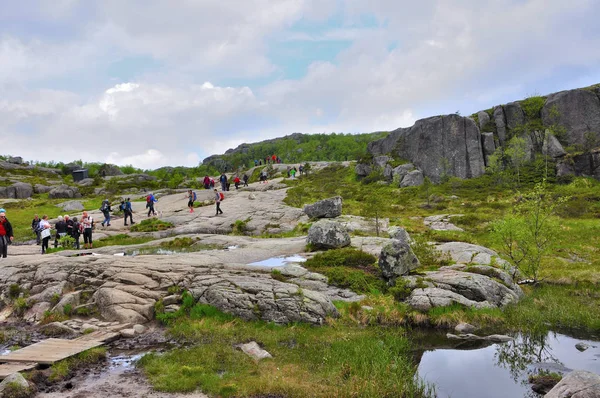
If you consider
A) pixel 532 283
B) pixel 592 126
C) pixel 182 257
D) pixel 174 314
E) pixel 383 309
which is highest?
pixel 592 126

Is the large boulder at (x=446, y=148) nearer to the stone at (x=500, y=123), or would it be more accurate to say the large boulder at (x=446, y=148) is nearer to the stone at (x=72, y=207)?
the stone at (x=500, y=123)

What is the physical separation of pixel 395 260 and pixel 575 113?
267 ft

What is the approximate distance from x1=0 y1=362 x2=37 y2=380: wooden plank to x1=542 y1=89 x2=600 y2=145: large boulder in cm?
9440

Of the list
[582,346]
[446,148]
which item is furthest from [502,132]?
[582,346]

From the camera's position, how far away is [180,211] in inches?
2158

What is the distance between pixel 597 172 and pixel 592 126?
17.3m

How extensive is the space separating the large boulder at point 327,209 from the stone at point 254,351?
28912 mm

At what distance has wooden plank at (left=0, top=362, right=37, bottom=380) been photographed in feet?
41.1

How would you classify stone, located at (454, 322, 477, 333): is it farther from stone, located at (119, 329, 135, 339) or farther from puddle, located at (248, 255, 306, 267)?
stone, located at (119, 329, 135, 339)

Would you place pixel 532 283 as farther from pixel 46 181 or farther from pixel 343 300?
pixel 46 181

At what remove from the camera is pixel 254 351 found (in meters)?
15.5

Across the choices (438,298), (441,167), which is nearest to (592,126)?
(441,167)

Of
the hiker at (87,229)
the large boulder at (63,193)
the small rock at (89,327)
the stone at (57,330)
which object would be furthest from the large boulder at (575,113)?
the large boulder at (63,193)

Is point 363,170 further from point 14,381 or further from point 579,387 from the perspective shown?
point 14,381
